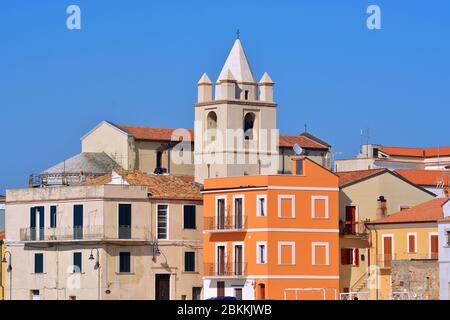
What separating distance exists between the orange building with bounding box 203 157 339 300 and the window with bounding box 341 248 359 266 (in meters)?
1.16

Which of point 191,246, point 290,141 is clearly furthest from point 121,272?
point 290,141

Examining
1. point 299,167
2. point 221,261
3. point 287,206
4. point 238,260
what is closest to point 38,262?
point 221,261

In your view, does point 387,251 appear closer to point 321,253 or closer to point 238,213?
point 321,253

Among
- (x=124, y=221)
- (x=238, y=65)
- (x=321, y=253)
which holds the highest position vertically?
(x=238, y=65)

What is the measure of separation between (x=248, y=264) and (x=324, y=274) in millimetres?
3931

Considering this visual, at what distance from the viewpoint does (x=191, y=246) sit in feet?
246

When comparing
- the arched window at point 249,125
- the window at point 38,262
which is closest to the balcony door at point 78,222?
the window at point 38,262

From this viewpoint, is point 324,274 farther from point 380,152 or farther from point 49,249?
point 380,152

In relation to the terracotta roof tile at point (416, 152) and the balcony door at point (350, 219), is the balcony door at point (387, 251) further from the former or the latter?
the terracotta roof tile at point (416, 152)

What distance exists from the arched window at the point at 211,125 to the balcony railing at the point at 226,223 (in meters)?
13.0

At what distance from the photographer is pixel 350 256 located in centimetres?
7244

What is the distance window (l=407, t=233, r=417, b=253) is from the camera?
6931 cm

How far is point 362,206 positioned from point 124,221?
1270cm

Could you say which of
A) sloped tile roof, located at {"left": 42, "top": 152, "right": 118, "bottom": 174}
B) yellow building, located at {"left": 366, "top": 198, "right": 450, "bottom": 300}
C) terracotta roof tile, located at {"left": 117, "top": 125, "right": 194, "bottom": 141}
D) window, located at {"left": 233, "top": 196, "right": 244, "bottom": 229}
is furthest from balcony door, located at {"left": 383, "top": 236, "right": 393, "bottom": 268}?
sloped tile roof, located at {"left": 42, "top": 152, "right": 118, "bottom": 174}
